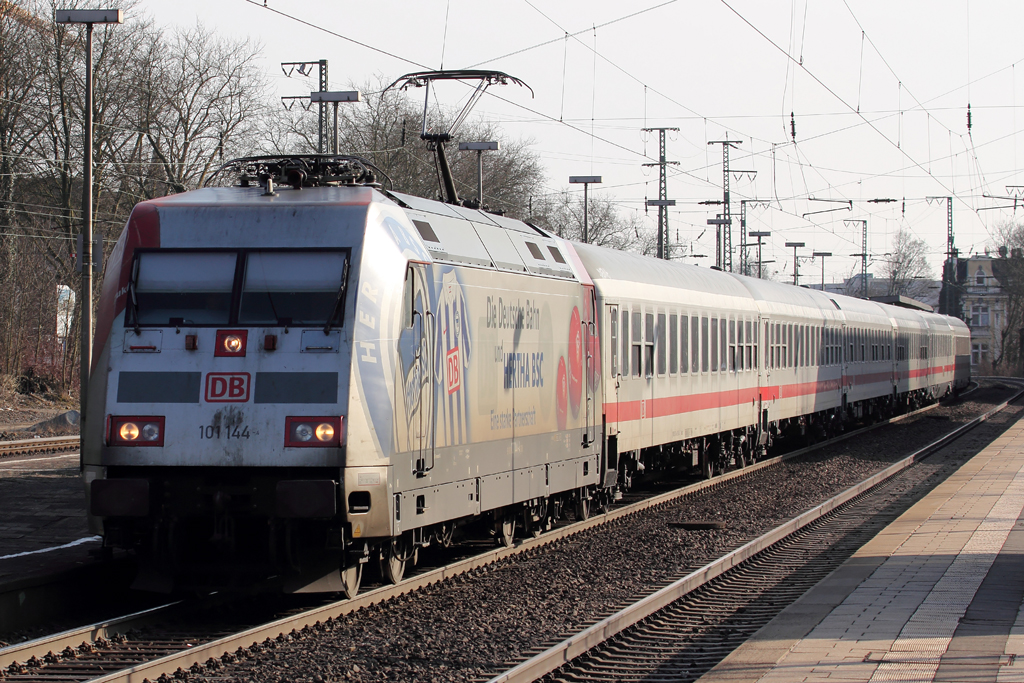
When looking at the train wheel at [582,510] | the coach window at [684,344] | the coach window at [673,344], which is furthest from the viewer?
the coach window at [684,344]

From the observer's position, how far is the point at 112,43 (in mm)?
38344

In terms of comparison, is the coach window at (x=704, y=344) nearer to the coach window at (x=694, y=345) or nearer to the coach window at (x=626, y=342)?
the coach window at (x=694, y=345)

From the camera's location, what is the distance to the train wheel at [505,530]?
11.4m

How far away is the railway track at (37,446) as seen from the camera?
21.3 meters

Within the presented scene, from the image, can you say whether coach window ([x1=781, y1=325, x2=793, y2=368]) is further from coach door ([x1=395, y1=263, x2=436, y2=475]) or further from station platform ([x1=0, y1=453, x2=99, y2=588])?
coach door ([x1=395, y1=263, x2=436, y2=475])

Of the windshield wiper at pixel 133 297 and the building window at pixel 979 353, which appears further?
the building window at pixel 979 353

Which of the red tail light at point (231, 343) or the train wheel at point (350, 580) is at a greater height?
the red tail light at point (231, 343)

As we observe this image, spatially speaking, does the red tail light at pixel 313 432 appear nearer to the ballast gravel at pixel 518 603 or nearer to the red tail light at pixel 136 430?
the red tail light at pixel 136 430

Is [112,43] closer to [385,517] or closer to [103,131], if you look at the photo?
[103,131]

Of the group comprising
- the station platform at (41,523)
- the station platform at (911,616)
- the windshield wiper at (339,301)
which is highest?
the windshield wiper at (339,301)

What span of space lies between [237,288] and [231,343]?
1.44 feet

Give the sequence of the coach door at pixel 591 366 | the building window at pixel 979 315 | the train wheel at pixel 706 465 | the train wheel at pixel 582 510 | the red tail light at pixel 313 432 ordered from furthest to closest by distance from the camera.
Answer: the building window at pixel 979 315, the train wheel at pixel 706 465, the train wheel at pixel 582 510, the coach door at pixel 591 366, the red tail light at pixel 313 432

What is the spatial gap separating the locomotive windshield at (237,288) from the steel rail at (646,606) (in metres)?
2.77

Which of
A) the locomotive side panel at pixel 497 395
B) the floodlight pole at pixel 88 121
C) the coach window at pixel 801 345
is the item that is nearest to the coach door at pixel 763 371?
the coach window at pixel 801 345
